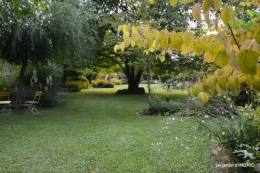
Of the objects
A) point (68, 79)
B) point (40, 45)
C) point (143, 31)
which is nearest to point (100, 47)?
point (40, 45)

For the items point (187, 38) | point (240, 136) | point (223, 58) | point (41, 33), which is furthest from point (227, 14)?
point (41, 33)

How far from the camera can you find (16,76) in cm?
1038

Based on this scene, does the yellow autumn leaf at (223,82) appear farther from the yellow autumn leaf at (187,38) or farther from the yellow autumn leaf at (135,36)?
the yellow autumn leaf at (135,36)

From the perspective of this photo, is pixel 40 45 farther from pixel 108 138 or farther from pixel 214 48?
Answer: pixel 214 48

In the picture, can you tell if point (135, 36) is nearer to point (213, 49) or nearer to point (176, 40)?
point (176, 40)

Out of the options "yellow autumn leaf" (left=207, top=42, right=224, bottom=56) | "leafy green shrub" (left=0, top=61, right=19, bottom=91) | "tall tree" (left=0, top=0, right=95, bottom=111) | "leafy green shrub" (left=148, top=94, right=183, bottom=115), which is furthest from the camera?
"leafy green shrub" (left=0, top=61, right=19, bottom=91)

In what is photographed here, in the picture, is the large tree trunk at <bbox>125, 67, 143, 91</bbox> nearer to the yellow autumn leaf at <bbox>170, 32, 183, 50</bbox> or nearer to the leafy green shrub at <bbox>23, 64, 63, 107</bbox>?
the leafy green shrub at <bbox>23, 64, 63, 107</bbox>

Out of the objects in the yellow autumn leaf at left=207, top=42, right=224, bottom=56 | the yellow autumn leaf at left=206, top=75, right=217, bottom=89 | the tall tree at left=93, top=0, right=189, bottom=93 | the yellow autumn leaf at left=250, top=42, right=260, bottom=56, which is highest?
the tall tree at left=93, top=0, right=189, bottom=93

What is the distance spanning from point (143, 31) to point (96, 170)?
2452 millimetres

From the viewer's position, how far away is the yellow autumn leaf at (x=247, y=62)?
0.76 m

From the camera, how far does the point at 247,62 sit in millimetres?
761

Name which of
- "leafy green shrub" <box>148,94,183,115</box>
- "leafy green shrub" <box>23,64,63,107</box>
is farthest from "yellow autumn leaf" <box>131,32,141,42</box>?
"leafy green shrub" <box>23,64,63,107</box>

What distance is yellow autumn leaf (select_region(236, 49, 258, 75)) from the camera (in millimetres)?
762

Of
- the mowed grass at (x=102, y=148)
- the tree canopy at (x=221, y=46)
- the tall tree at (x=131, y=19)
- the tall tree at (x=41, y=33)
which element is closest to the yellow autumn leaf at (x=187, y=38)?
the tree canopy at (x=221, y=46)
